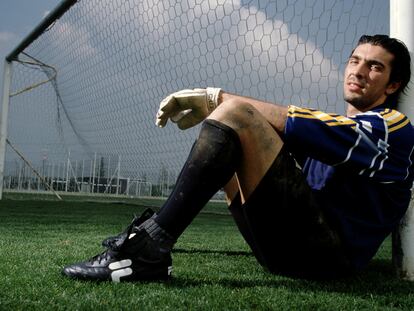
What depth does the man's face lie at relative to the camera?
162 centimetres

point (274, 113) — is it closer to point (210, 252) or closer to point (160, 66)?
point (210, 252)

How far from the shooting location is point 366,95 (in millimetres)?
1625

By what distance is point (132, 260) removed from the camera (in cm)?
144

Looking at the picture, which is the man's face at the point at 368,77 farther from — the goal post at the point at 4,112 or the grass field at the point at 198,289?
the goal post at the point at 4,112

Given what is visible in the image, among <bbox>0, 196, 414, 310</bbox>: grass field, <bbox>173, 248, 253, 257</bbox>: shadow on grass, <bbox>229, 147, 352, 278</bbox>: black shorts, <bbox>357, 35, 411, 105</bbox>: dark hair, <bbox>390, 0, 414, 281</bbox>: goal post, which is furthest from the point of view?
<bbox>173, 248, 253, 257</bbox>: shadow on grass

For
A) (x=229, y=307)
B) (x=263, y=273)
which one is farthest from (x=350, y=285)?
(x=229, y=307)

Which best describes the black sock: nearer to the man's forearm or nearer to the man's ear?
the man's forearm

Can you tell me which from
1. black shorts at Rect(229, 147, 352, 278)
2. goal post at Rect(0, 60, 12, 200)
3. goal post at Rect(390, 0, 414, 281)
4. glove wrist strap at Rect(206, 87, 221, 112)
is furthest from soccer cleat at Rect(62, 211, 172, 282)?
goal post at Rect(0, 60, 12, 200)

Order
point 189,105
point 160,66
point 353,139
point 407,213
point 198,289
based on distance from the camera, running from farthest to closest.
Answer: point 160,66, point 407,213, point 189,105, point 198,289, point 353,139

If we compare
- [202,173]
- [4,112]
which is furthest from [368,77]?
[4,112]

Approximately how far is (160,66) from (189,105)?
15.3ft

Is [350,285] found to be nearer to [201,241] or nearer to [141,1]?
[201,241]

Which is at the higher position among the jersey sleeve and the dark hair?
the dark hair

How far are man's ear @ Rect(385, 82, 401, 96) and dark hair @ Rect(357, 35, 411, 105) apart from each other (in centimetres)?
1
